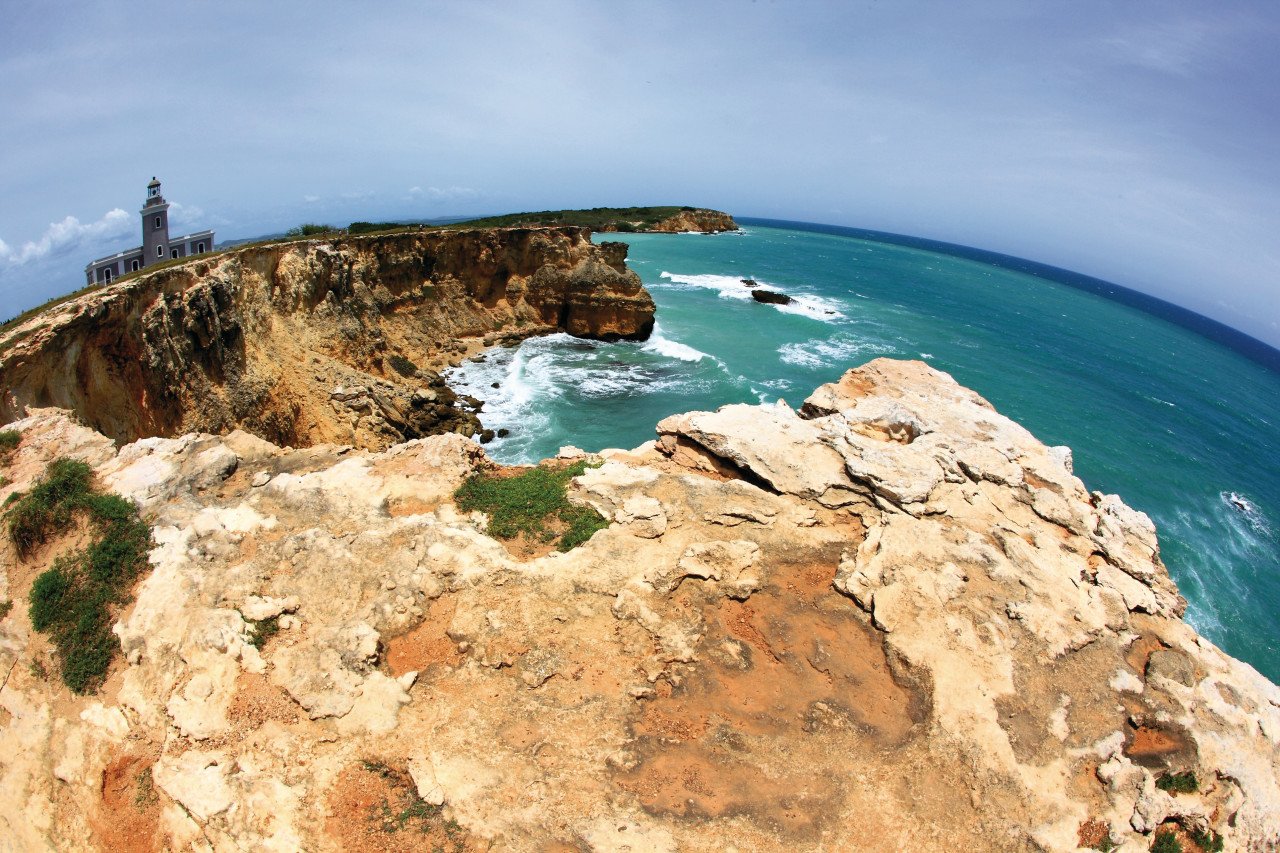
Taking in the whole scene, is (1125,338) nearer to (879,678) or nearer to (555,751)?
(879,678)

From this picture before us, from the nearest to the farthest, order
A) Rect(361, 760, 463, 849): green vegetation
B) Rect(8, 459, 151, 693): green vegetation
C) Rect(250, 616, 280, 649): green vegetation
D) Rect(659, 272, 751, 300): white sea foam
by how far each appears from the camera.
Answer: Rect(361, 760, 463, 849): green vegetation → Rect(8, 459, 151, 693): green vegetation → Rect(250, 616, 280, 649): green vegetation → Rect(659, 272, 751, 300): white sea foam

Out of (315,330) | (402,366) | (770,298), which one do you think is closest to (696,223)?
(770,298)

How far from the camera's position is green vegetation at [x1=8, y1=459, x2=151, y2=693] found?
10078mm

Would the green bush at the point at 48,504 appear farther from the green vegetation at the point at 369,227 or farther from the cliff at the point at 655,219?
the cliff at the point at 655,219

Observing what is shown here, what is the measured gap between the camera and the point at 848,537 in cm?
1411

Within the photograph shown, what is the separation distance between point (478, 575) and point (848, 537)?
8684mm

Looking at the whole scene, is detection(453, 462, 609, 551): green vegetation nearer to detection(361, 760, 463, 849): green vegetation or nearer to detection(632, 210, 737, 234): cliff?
detection(361, 760, 463, 849): green vegetation

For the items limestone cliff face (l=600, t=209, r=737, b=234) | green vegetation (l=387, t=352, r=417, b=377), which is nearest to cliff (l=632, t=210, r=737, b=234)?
limestone cliff face (l=600, t=209, r=737, b=234)

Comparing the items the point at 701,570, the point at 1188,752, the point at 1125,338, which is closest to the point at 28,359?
the point at 701,570

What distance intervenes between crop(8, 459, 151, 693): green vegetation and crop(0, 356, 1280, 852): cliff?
0.32m

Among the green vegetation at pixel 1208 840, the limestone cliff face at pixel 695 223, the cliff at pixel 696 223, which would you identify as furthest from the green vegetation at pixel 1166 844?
the cliff at pixel 696 223

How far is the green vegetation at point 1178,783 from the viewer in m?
9.88

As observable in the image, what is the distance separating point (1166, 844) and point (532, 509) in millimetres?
12762

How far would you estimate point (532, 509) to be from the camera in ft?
45.3
